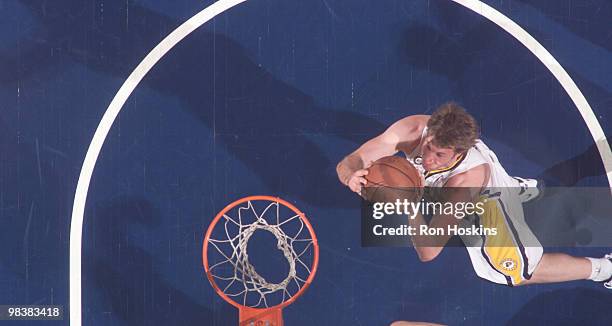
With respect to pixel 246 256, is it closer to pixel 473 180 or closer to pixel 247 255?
pixel 247 255

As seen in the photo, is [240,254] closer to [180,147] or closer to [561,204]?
[180,147]

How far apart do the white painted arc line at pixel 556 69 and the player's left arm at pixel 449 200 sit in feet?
2.97

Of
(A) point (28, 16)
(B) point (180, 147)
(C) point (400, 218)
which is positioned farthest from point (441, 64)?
(A) point (28, 16)

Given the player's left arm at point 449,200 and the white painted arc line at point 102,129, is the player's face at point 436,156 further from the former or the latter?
the white painted arc line at point 102,129

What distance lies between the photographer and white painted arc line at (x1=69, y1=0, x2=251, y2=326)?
18.8 feet

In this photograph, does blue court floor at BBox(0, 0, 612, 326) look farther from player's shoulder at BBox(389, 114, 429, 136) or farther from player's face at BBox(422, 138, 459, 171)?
player's face at BBox(422, 138, 459, 171)

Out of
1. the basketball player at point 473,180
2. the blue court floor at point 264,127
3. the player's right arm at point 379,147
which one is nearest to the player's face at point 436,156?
the basketball player at point 473,180

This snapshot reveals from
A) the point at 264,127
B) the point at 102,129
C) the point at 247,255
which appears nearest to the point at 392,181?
the point at 264,127

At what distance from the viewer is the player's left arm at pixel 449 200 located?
5.77 metres

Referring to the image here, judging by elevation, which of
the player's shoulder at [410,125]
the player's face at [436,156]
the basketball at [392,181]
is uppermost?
the player's shoulder at [410,125]

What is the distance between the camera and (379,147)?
5.75m

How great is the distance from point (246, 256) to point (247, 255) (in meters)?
0.01

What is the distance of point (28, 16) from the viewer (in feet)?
18.8

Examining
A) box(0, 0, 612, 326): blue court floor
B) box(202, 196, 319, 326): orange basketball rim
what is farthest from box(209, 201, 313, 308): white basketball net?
box(0, 0, 612, 326): blue court floor
